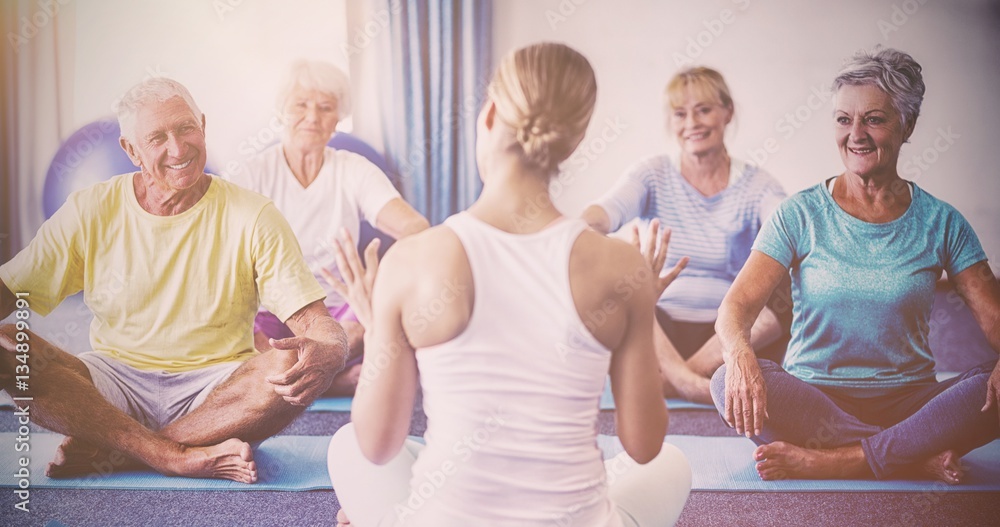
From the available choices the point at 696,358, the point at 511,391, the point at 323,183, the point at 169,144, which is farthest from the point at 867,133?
the point at 169,144

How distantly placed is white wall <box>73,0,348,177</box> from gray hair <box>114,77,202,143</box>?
22 mm

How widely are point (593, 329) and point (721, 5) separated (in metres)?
1.40

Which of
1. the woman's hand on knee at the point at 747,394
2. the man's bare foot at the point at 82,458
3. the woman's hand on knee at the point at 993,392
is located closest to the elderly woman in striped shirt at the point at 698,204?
Answer: the woman's hand on knee at the point at 747,394

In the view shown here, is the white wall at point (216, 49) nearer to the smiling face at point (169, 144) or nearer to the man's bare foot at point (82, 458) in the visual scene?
the smiling face at point (169, 144)

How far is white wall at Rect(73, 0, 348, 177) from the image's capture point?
96.3 inches

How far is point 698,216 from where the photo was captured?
2490 millimetres

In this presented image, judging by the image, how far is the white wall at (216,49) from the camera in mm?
2447

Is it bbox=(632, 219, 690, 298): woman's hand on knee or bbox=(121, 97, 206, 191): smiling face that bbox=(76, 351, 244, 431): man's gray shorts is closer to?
bbox=(121, 97, 206, 191): smiling face

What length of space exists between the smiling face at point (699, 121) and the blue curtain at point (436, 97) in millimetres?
614

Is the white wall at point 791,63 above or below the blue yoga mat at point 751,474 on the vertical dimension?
above

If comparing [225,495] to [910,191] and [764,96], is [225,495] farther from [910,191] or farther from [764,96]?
[910,191]

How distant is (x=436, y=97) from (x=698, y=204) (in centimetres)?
89

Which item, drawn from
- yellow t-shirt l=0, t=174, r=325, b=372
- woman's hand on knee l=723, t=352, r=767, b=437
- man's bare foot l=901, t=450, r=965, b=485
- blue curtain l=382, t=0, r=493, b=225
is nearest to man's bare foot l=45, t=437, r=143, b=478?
yellow t-shirt l=0, t=174, r=325, b=372

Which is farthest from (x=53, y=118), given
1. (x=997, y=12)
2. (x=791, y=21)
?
(x=997, y=12)
